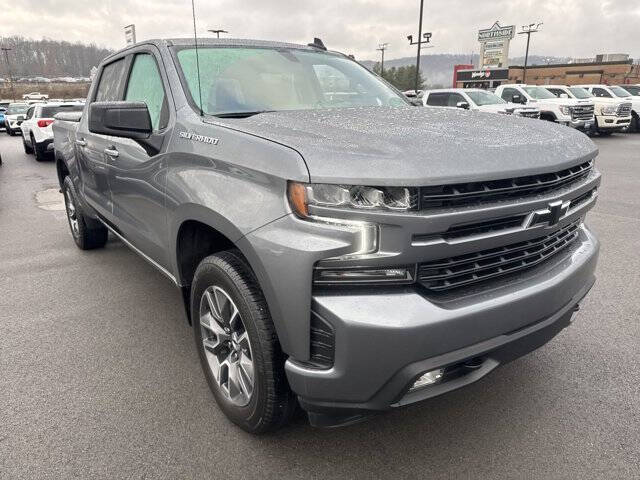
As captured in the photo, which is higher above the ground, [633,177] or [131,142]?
[131,142]

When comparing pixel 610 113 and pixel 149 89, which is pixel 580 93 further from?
pixel 149 89

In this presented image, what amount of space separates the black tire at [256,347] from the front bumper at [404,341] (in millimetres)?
160

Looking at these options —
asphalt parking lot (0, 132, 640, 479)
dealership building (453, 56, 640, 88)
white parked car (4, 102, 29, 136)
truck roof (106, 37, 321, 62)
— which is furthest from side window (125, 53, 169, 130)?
dealership building (453, 56, 640, 88)

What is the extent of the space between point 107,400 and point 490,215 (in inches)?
85.0

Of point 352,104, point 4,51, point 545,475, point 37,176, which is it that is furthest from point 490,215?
point 4,51

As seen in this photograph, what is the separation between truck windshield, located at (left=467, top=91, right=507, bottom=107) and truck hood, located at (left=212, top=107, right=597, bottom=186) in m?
13.2

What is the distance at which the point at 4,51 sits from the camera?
6700cm

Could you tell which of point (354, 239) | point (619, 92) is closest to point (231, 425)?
point (354, 239)

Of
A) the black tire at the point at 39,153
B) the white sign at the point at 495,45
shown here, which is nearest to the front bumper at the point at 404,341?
the black tire at the point at 39,153

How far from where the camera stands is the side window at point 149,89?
2.74m

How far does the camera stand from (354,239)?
1672 mm

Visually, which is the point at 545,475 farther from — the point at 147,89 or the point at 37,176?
the point at 37,176

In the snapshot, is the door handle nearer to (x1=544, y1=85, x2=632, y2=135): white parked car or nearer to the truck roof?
the truck roof

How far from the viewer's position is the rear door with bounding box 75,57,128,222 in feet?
11.7
